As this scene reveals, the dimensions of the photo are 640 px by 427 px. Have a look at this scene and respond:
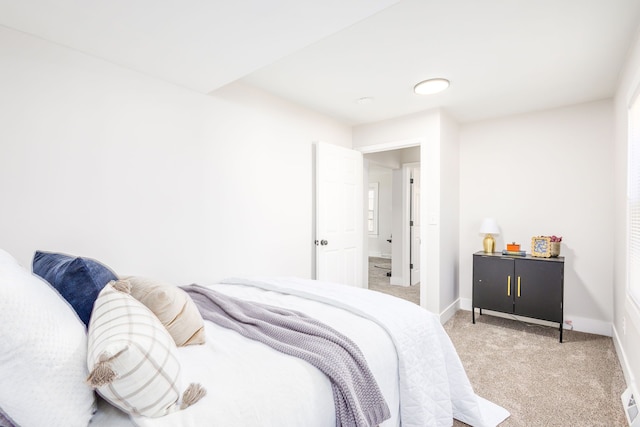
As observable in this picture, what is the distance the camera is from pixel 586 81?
9.26ft

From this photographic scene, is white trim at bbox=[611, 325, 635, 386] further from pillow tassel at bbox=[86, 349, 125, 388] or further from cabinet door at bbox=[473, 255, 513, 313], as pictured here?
pillow tassel at bbox=[86, 349, 125, 388]

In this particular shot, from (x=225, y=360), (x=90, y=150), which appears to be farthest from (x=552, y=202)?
(x=90, y=150)

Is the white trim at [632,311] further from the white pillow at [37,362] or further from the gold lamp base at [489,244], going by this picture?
the white pillow at [37,362]

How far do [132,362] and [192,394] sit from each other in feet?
0.76

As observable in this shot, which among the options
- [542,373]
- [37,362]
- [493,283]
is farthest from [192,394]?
[493,283]

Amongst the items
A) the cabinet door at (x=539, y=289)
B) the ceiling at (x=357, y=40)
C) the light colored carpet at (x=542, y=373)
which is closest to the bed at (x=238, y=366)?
the light colored carpet at (x=542, y=373)

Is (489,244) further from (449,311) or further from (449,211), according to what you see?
(449,311)

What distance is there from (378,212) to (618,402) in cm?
661

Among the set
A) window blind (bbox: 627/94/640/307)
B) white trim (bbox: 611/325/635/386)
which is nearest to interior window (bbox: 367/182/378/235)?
white trim (bbox: 611/325/635/386)

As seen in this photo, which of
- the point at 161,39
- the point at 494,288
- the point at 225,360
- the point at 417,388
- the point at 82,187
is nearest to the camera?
the point at 225,360

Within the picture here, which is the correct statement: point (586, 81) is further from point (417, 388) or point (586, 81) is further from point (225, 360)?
point (225, 360)

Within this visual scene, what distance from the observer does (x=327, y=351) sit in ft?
4.18

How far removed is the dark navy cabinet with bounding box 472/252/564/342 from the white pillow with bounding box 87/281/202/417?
3.35 metres

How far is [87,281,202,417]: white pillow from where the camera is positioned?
826mm
